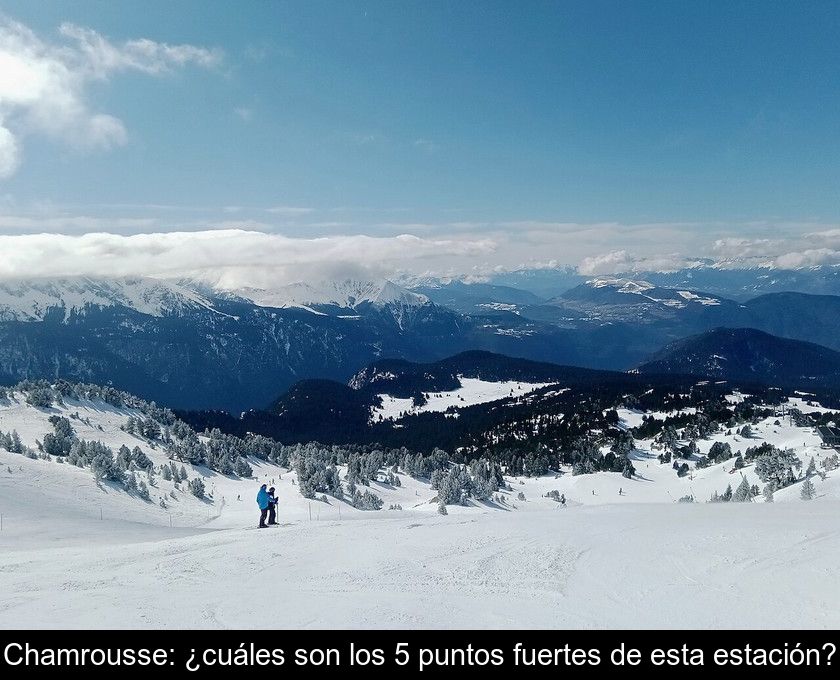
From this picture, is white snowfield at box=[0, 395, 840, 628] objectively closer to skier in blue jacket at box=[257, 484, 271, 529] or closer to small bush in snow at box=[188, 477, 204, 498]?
skier in blue jacket at box=[257, 484, 271, 529]

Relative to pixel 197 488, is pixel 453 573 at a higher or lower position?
higher

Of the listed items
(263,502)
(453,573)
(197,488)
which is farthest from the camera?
(197,488)

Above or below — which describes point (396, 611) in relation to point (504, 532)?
above

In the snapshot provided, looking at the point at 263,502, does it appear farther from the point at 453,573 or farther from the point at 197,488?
the point at 197,488

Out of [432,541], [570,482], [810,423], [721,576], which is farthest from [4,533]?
[810,423]

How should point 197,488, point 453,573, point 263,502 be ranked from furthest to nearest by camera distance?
point 197,488 < point 263,502 < point 453,573

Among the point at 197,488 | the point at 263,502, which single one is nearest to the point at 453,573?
the point at 263,502
